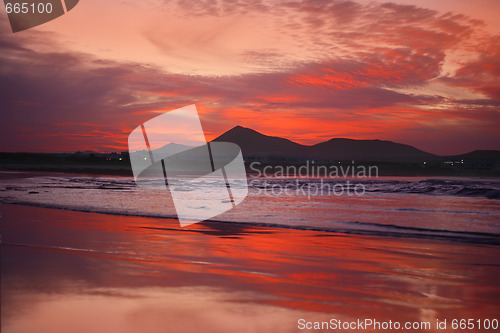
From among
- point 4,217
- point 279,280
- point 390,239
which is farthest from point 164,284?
point 4,217

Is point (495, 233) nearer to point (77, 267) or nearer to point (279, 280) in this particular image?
point (279, 280)

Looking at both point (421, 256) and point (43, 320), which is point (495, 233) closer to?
point (421, 256)

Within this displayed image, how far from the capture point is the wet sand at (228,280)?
384cm

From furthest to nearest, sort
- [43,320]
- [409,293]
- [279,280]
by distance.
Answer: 1. [279,280]
2. [409,293]
3. [43,320]

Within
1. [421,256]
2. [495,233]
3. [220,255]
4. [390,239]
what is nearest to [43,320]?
[220,255]

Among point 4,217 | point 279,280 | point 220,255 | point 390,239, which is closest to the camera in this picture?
point 279,280

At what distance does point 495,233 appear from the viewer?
951 cm

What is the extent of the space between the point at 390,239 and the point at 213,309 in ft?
17.7

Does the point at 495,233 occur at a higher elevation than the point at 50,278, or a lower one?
lower

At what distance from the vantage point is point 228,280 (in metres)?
5.12

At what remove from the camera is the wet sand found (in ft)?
12.6

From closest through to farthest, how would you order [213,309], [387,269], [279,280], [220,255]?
[213,309], [279,280], [387,269], [220,255]

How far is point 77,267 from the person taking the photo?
17.9 feet

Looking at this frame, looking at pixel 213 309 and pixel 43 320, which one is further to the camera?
pixel 213 309
